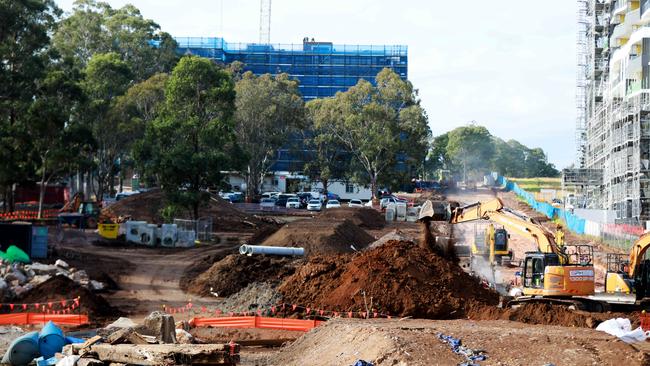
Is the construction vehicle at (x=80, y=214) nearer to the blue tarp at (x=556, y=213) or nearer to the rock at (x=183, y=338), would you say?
the blue tarp at (x=556, y=213)

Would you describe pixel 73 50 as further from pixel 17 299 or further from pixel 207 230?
pixel 17 299

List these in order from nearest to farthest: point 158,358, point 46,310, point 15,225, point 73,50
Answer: point 158,358, point 46,310, point 15,225, point 73,50

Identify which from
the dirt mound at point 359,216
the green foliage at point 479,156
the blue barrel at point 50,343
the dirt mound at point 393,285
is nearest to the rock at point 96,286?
the dirt mound at point 393,285

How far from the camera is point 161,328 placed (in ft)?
72.7

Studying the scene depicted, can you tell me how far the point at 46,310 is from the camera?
32438 millimetres

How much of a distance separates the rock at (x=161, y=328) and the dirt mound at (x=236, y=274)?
597 inches

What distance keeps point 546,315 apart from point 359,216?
48.2 meters

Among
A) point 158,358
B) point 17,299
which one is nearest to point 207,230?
point 17,299

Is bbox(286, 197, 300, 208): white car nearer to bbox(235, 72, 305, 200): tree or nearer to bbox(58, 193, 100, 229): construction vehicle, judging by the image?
bbox(235, 72, 305, 200): tree

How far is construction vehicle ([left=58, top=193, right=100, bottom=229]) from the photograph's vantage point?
62.2m

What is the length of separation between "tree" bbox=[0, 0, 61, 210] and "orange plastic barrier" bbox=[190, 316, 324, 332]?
3449 centimetres

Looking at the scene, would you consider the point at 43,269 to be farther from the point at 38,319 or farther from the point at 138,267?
the point at 138,267

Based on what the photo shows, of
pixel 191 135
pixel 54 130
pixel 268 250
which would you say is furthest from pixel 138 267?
pixel 54 130

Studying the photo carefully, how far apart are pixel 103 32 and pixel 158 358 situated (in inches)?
3454
